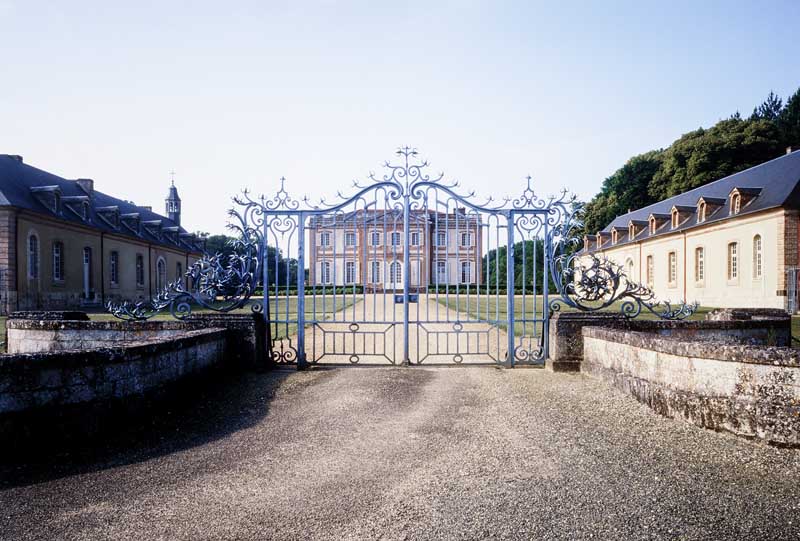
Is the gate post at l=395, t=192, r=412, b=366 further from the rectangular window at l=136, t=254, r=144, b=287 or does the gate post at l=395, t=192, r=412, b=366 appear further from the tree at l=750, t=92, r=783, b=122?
the tree at l=750, t=92, r=783, b=122

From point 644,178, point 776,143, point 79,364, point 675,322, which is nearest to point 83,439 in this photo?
point 79,364

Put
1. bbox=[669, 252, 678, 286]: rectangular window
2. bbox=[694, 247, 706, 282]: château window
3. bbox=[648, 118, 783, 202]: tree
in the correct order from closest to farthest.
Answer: bbox=[694, 247, 706, 282]: château window < bbox=[669, 252, 678, 286]: rectangular window < bbox=[648, 118, 783, 202]: tree

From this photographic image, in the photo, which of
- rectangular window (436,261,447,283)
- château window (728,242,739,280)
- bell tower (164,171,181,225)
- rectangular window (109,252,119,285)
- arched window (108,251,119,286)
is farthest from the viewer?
bell tower (164,171,181,225)

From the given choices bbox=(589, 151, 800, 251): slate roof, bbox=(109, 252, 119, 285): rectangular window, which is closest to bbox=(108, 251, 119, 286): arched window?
bbox=(109, 252, 119, 285): rectangular window

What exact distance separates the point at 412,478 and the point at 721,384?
263 cm

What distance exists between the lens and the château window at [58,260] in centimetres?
2531

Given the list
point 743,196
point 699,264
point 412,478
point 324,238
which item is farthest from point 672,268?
point 412,478

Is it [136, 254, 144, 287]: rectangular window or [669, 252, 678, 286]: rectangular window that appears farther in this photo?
[136, 254, 144, 287]: rectangular window

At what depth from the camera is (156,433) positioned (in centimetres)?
435

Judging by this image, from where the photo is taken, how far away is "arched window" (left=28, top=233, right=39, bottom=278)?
2348 cm

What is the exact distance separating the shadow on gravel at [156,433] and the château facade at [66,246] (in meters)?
21.6

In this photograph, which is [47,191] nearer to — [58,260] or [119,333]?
[58,260]

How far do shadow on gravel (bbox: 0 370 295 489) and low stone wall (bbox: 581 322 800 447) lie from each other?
12.1ft

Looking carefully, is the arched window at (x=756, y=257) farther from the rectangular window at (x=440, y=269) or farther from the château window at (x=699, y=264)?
the rectangular window at (x=440, y=269)
